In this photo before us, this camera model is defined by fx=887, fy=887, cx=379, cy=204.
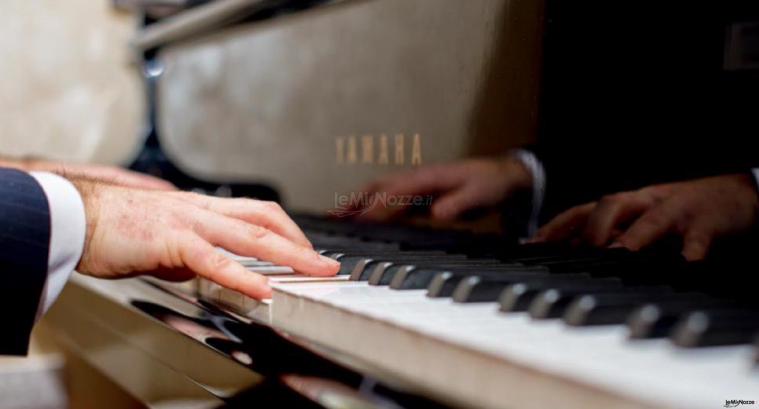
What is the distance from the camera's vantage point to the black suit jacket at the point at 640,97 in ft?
2.44

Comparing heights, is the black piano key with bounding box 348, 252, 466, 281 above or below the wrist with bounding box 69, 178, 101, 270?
below

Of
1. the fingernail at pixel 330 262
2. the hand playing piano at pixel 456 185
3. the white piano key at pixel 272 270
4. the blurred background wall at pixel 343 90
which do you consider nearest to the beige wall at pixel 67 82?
the blurred background wall at pixel 343 90

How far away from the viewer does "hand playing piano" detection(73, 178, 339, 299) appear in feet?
2.64

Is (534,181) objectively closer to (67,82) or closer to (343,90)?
(343,90)

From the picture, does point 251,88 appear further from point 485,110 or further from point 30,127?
point 30,127

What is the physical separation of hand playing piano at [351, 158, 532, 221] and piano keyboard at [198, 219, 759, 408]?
11 centimetres

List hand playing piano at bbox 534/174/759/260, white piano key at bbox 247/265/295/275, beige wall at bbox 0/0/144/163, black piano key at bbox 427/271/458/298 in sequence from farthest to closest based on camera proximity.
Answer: beige wall at bbox 0/0/144/163, white piano key at bbox 247/265/295/275, hand playing piano at bbox 534/174/759/260, black piano key at bbox 427/271/458/298

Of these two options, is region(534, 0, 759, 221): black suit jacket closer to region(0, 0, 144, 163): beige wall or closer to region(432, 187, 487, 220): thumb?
region(432, 187, 487, 220): thumb

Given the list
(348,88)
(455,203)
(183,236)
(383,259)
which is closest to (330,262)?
(383,259)

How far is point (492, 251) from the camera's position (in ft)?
2.89

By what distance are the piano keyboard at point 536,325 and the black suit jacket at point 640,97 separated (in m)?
0.08

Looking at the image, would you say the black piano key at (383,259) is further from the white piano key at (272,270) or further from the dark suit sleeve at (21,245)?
the dark suit sleeve at (21,245)

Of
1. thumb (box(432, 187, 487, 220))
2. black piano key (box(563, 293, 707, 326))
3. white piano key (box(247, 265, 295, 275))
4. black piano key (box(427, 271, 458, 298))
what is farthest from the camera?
thumb (box(432, 187, 487, 220))

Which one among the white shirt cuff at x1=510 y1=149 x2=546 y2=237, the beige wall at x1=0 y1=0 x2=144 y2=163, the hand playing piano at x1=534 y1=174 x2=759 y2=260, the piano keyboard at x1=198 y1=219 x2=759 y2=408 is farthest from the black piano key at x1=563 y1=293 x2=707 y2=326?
the beige wall at x1=0 y1=0 x2=144 y2=163
